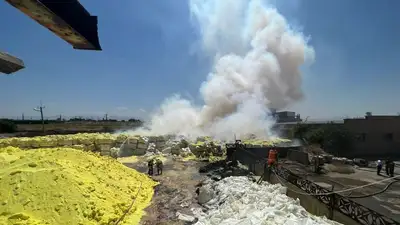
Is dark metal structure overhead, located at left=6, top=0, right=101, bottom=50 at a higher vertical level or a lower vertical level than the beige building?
higher

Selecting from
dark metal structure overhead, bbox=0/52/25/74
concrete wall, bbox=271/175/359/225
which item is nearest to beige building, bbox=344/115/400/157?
concrete wall, bbox=271/175/359/225

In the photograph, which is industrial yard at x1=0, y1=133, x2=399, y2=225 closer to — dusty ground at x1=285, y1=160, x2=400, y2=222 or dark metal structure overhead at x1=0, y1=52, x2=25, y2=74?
dusty ground at x1=285, y1=160, x2=400, y2=222

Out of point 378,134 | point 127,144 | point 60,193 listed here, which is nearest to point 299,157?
point 60,193

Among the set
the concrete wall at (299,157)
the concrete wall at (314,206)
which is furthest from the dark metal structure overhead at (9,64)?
the concrete wall at (299,157)

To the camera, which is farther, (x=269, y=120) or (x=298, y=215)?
(x=269, y=120)

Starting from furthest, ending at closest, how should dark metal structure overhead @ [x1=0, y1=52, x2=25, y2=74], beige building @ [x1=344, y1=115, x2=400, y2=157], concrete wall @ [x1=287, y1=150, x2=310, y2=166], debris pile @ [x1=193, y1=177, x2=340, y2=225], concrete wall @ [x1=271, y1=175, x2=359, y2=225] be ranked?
beige building @ [x1=344, y1=115, x2=400, y2=157] < concrete wall @ [x1=287, y1=150, x2=310, y2=166] < debris pile @ [x1=193, y1=177, x2=340, y2=225] < concrete wall @ [x1=271, y1=175, x2=359, y2=225] < dark metal structure overhead @ [x1=0, y1=52, x2=25, y2=74]

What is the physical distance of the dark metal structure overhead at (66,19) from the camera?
8.75 ft

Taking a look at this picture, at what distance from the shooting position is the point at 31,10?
2.70 m

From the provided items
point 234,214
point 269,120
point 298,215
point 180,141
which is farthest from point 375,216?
point 269,120

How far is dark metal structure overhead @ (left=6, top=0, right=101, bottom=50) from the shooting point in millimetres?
2666

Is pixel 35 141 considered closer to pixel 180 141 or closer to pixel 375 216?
pixel 180 141

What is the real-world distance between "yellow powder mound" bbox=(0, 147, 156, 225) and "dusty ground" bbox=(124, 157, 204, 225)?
1.69 feet

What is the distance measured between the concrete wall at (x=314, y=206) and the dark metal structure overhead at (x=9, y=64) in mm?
6355

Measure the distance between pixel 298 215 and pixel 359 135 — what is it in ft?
92.4
